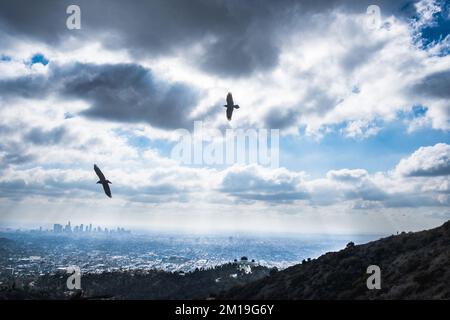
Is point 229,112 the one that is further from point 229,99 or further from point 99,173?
point 99,173

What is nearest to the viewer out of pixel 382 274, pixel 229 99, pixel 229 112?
pixel 229 112

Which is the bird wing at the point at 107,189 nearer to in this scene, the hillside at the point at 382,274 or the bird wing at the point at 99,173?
the bird wing at the point at 99,173

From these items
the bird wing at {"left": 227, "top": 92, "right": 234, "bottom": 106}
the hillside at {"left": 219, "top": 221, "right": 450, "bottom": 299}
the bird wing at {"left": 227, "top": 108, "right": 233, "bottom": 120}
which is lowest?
the hillside at {"left": 219, "top": 221, "right": 450, "bottom": 299}

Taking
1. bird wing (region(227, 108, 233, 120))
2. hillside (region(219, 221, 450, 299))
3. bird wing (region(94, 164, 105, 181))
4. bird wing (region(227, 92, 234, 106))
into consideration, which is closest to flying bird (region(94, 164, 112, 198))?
bird wing (region(94, 164, 105, 181))

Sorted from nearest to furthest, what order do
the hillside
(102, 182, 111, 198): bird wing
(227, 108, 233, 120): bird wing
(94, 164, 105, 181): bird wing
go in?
(102, 182, 111, 198): bird wing < (94, 164, 105, 181): bird wing < (227, 108, 233, 120): bird wing < the hillside

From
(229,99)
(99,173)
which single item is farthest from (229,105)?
(99,173)

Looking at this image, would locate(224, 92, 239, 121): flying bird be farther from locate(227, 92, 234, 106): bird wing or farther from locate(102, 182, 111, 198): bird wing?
locate(102, 182, 111, 198): bird wing

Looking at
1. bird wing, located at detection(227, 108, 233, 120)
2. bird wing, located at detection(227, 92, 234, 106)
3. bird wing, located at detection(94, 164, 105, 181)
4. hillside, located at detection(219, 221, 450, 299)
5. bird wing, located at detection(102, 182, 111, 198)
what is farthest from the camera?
hillside, located at detection(219, 221, 450, 299)

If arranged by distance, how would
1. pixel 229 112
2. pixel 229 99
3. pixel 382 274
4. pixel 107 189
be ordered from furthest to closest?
pixel 382 274, pixel 229 99, pixel 229 112, pixel 107 189
